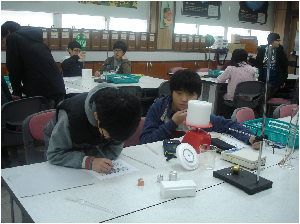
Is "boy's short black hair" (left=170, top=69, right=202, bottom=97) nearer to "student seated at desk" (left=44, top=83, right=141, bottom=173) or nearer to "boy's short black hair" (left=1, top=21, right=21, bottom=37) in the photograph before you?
"student seated at desk" (left=44, top=83, right=141, bottom=173)

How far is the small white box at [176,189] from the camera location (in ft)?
3.46

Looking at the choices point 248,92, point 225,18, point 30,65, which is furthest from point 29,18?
point 225,18

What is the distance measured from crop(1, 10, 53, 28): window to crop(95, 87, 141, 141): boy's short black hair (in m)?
4.24

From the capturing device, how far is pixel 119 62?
14.2 ft

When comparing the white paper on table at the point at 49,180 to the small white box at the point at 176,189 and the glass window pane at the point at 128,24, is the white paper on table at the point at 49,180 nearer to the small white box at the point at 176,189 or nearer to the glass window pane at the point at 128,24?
the small white box at the point at 176,189

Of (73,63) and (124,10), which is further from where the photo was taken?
(124,10)

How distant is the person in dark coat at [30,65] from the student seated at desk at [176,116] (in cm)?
133

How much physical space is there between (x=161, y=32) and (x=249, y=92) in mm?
2920

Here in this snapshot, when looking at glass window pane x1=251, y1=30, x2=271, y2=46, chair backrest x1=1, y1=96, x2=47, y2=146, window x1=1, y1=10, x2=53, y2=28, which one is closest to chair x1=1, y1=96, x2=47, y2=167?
chair backrest x1=1, y1=96, x2=47, y2=146

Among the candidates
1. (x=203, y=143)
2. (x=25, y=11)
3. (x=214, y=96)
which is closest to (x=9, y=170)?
(x=203, y=143)

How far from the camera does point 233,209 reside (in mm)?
1000

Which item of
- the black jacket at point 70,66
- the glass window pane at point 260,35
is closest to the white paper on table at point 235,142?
the black jacket at point 70,66

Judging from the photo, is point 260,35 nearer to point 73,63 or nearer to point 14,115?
point 73,63

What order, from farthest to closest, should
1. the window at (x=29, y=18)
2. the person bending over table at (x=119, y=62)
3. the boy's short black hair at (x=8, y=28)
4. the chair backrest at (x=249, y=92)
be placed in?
1. the window at (x=29, y=18)
2. the person bending over table at (x=119, y=62)
3. the chair backrest at (x=249, y=92)
4. the boy's short black hair at (x=8, y=28)
